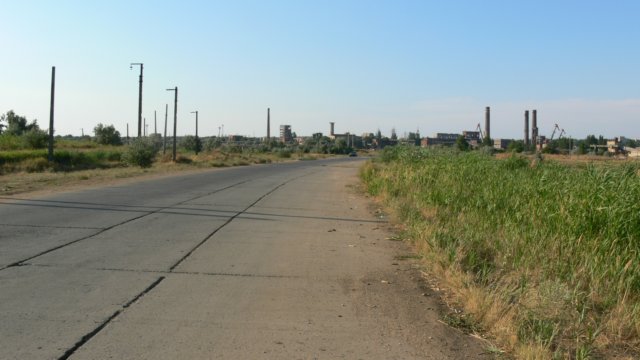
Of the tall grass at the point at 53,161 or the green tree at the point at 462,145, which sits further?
the tall grass at the point at 53,161

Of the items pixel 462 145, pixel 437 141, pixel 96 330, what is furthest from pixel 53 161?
pixel 437 141

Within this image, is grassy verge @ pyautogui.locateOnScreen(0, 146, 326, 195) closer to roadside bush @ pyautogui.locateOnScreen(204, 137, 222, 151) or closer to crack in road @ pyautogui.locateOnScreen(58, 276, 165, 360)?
crack in road @ pyautogui.locateOnScreen(58, 276, 165, 360)

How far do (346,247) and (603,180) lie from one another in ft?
14.6

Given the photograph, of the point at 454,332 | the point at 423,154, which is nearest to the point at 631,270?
the point at 454,332

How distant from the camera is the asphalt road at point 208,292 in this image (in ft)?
16.3

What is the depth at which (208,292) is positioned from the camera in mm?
6746

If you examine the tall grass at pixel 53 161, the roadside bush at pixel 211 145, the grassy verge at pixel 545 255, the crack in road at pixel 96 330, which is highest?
the roadside bush at pixel 211 145

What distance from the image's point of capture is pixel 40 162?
40.6 m

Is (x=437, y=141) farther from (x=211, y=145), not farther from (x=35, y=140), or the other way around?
(x=35, y=140)

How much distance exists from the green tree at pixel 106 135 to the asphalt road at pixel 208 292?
99763 mm

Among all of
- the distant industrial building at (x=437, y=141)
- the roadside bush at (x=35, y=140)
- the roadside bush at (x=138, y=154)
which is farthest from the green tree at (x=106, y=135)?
the roadside bush at (x=138, y=154)

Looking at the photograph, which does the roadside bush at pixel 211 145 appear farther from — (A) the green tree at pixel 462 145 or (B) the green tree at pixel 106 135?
(A) the green tree at pixel 462 145

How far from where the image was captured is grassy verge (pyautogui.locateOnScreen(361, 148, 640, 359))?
5.28 meters

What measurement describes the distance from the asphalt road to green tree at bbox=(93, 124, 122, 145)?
99763 millimetres
